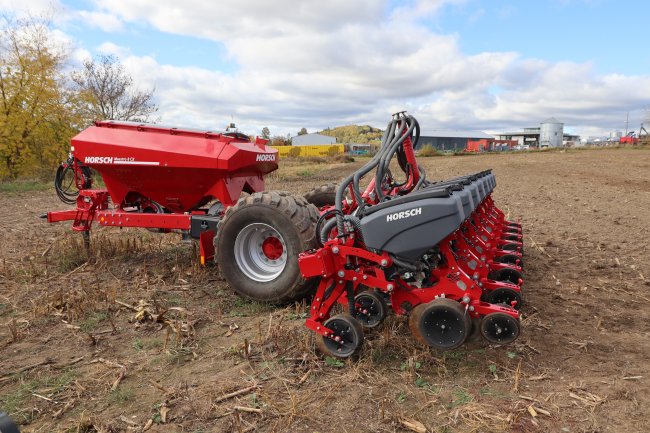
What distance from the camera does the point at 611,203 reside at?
10.6 m

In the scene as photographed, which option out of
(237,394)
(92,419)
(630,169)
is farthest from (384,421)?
(630,169)

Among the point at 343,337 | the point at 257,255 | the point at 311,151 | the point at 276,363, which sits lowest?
the point at 276,363

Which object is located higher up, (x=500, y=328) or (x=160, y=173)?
(x=160, y=173)

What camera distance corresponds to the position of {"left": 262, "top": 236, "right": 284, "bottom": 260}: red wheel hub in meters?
4.84

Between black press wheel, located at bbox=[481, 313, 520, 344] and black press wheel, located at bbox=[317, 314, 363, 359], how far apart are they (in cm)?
85

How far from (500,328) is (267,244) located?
2.37 metres

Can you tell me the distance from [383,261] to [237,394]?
1334mm

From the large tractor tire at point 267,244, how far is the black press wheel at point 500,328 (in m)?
1.70

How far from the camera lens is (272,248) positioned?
4867 millimetres

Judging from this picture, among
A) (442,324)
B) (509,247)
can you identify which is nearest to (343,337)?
(442,324)

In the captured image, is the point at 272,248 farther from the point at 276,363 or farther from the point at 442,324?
the point at 442,324

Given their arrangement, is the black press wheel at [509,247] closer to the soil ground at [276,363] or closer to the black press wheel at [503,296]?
the soil ground at [276,363]

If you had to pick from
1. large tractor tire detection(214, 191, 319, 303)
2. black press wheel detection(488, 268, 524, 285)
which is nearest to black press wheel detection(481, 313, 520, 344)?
black press wheel detection(488, 268, 524, 285)

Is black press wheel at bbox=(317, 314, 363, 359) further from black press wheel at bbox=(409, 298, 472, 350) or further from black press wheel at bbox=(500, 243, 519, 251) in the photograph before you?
black press wheel at bbox=(500, 243, 519, 251)
